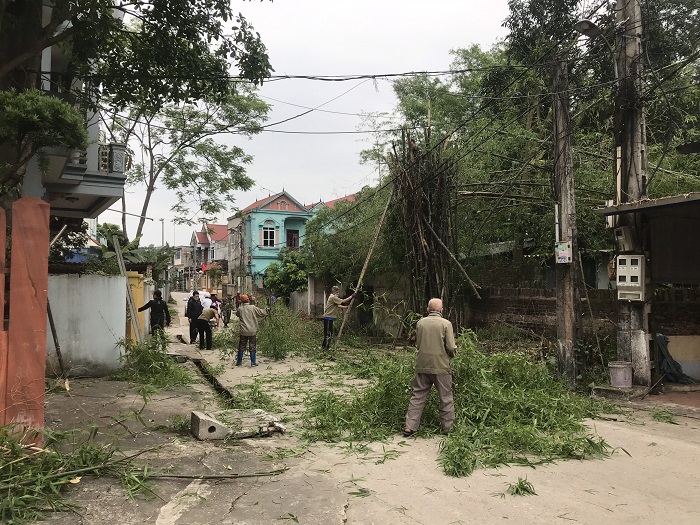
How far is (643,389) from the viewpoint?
9016 mm

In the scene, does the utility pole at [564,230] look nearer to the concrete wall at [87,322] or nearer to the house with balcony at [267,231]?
the concrete wall at [87,322]

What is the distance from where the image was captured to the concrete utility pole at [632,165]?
925 centimetres

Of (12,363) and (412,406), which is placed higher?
(12,363)

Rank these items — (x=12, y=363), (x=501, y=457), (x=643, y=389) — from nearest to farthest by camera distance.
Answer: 1. (x=12, y=363)
2. (x=501, y=457)
3. (x=643, y=389)

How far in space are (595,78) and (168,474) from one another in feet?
50.6

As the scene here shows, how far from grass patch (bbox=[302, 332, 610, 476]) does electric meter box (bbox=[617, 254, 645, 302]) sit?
85.2 inches

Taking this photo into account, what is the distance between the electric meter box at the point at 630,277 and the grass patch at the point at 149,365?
756 cm

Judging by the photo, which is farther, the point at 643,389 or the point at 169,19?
the point at 643,389

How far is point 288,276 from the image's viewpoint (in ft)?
100

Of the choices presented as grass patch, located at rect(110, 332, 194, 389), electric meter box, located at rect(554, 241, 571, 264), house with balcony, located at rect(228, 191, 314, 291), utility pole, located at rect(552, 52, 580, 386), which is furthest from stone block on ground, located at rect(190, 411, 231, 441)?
house with balcony, located at rect(228, 191, 314, 291)

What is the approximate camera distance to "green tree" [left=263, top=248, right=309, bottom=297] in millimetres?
30062

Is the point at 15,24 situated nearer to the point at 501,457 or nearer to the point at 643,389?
the point at 501,457

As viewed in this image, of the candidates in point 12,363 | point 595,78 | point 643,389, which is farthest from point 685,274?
point 12,363

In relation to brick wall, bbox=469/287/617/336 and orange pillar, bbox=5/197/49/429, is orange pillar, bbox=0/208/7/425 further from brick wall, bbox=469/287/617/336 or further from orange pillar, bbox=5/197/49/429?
brick wall, bbox=469/287/617/336
